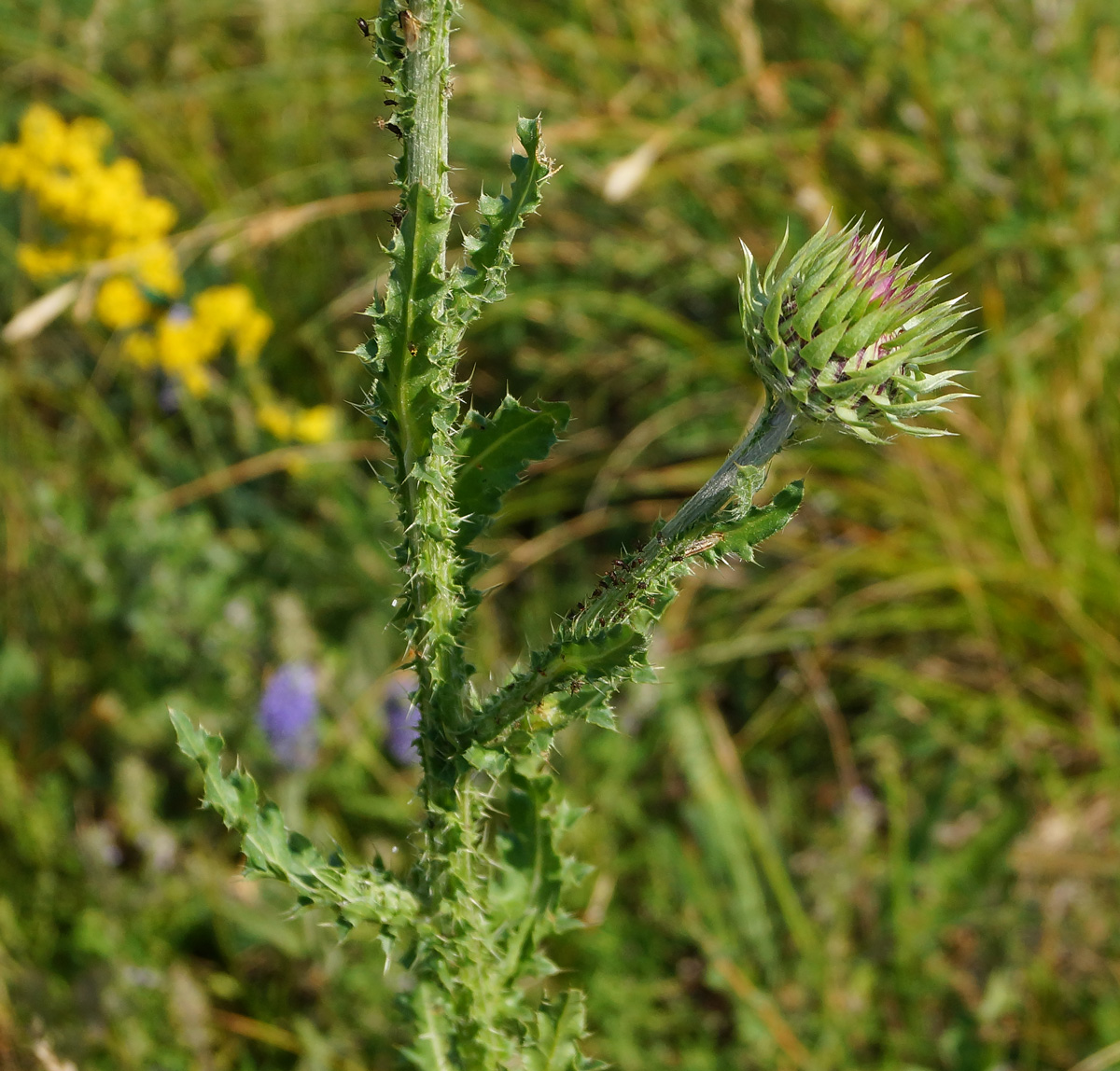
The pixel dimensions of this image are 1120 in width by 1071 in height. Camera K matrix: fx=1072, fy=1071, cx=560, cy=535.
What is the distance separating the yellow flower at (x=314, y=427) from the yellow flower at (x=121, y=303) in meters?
0.65

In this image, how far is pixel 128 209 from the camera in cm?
375

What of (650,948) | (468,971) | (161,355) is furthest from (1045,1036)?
(161,355)

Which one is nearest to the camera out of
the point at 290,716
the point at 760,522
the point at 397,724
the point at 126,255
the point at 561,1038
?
the point at 760,522

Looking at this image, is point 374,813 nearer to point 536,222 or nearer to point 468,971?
point 468,971

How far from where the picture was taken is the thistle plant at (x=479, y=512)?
3.50 ft

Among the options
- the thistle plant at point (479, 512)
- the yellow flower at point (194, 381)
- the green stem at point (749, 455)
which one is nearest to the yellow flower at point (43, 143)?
the yellow flower at point (194, 381)

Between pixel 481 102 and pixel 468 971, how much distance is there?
154 inches

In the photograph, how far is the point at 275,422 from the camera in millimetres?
3748

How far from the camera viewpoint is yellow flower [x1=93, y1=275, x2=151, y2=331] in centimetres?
368

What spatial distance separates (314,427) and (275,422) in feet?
0.52

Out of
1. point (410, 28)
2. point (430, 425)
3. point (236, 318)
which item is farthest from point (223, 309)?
point (410, 28)

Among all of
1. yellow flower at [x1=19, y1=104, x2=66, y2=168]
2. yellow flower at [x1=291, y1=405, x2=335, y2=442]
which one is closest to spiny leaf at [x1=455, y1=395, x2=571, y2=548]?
yellow flower at [x1=291, y1=405, x2=335, y2=442]

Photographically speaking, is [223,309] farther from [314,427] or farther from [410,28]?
[410,28]

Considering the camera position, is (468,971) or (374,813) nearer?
(468,971)
